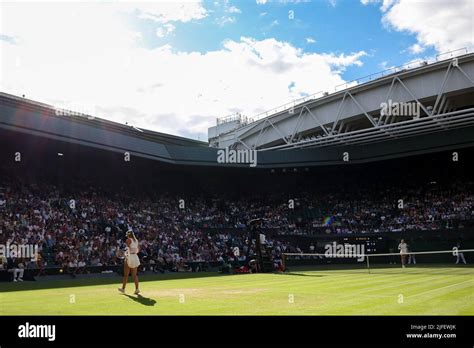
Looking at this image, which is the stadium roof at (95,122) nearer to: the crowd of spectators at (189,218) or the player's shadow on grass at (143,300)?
the crowd of spectators at (189,218)

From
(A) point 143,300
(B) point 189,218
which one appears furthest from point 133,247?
(B) point 189,218

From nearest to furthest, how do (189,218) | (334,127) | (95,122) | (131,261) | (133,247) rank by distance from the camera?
1. (131,261)
2. (133,247)
3. (334,127)
4. (95,122)
5. (189,218)

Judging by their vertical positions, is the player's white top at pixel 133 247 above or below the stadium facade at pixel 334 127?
below

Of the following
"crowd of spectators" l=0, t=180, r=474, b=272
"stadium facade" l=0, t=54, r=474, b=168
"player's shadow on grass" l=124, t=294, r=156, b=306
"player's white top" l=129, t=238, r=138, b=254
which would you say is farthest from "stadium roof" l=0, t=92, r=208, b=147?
"player's shadow on grass" l=124, t=294, r=156, b=306

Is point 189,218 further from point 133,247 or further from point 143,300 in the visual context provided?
point 143,300

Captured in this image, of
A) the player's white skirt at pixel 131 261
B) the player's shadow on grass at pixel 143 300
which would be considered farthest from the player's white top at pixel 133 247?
the player's shadow on grass at pixel 143 300

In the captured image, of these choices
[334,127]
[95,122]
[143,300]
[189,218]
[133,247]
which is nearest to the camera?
[143,300]

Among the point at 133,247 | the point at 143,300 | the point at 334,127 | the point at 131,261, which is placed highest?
the point at 334,127

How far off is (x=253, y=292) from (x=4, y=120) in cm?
2287

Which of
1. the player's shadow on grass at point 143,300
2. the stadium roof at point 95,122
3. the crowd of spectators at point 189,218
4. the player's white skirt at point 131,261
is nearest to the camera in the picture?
the player's shadow on grass at point 143,300

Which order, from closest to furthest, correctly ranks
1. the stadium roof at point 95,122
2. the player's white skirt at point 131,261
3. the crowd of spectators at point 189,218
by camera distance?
the player's white skirt at point 131,261 → the crowd of spectators at point 189,218 → the stadium roof at point 95,122

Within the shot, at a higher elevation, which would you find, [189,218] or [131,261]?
[189,218]
